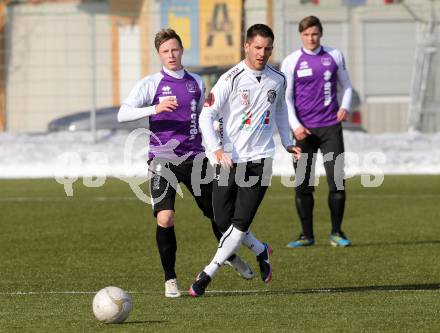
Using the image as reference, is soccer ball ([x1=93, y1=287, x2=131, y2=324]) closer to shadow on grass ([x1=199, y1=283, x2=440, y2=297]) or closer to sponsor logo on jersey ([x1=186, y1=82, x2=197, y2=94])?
shadow on grass ([x1=199, y1=283, x2=440, y2=297])

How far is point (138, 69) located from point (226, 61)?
2.11 m

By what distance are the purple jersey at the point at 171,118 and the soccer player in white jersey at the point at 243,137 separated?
42 cm

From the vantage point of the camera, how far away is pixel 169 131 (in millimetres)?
10570

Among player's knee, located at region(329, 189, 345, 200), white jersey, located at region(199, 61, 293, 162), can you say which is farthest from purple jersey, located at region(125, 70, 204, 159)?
player's knee, located at region(329, 189, 345, 200)

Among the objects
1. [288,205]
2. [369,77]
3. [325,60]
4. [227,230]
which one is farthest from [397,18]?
[227,230]

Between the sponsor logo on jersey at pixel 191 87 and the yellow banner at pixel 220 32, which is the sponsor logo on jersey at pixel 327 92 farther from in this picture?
the yellow banner at pixel 220 32

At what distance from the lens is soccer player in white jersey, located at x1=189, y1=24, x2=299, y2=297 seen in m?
10.0

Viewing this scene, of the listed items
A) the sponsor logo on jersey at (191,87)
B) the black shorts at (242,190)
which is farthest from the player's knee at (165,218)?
the sponsor logo on jersey at (191,87)

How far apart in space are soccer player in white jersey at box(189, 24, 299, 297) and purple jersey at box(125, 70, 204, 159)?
1.39ft

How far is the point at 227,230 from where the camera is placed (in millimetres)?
10211

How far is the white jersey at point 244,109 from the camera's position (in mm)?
10094

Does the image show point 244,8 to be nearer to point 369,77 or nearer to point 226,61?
point 226,61

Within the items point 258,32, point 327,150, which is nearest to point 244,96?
point 258,32

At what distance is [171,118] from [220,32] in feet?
55.8
